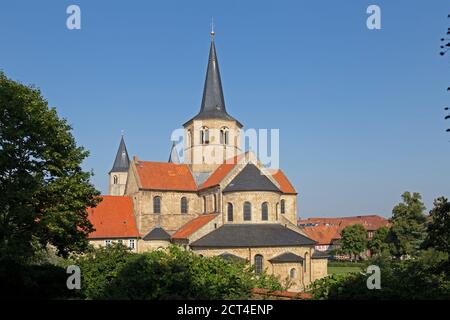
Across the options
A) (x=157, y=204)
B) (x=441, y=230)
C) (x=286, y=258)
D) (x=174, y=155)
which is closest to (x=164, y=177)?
(x=157, y=204)

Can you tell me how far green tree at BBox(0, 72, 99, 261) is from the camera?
2209cm

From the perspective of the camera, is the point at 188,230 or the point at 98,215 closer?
the point at 188,230

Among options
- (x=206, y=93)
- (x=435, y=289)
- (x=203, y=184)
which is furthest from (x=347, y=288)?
(x=206, y=93)

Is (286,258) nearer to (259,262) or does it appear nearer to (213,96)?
(259,262)

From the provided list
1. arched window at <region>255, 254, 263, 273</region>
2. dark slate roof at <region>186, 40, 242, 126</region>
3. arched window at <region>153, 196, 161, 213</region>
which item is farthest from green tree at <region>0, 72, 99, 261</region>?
dark slate roof at <region>186, 40, 242, 126</region>

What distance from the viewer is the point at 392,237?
6238 centimetres

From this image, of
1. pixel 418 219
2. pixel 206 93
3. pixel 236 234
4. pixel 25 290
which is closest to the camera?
pixel 25 290

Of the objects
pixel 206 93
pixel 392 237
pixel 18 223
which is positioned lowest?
pixel 392 237

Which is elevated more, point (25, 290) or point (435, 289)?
point (435, 289)

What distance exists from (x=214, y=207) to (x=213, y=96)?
14021 mm

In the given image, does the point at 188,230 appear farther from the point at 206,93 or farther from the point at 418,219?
the point at 418,219

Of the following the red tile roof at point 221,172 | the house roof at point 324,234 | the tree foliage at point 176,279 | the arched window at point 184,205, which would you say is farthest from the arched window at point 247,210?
the house roof at point 324,234

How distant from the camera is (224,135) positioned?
170 feet
